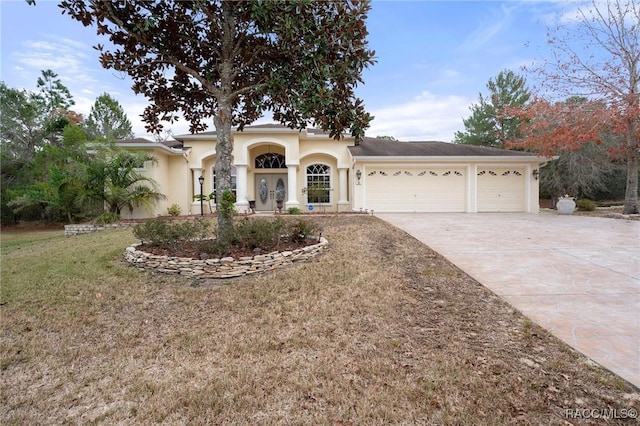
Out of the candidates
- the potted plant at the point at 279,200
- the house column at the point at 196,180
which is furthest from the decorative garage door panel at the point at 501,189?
the house column at the point at 196,180

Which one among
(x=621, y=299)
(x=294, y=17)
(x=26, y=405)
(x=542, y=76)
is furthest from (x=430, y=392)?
(x=542, y=76)

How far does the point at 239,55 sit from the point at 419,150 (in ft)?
38.0

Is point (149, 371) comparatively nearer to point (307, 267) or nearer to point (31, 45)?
point (307, 267)

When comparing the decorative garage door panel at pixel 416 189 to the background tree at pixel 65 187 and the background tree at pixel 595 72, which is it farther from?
the background tree at pixel 65 187

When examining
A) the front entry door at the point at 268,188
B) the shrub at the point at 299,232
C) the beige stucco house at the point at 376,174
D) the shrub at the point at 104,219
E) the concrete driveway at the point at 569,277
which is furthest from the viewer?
the front entry door at the point at 268,188

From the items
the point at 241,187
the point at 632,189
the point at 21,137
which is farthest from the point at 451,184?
the point at 21,137

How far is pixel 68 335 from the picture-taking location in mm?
3682

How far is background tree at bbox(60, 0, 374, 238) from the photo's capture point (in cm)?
529

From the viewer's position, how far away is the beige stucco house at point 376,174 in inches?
584

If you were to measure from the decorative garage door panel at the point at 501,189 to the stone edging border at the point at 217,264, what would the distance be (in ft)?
41.3

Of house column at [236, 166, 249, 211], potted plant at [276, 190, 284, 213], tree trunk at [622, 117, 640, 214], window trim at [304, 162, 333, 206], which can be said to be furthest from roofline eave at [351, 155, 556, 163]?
house column at [236, 166, 249, 211]

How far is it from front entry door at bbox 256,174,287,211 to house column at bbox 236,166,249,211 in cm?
182

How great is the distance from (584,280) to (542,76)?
532 inches

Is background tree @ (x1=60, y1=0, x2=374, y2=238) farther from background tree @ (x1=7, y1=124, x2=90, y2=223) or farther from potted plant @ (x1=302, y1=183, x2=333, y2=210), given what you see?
potted plant @ (x1=302, y1=183, x2=333, y2=210)
